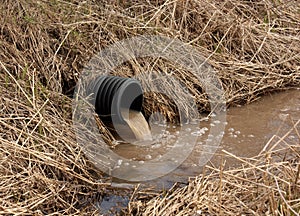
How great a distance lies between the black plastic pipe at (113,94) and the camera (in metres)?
3.99

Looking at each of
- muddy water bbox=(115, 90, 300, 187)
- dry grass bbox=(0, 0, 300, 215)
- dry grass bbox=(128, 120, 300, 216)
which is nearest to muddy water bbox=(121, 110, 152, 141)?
muddy water bbox=(115, 90, 300, 187)

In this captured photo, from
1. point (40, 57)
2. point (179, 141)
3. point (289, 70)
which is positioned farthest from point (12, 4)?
point (289, 70)

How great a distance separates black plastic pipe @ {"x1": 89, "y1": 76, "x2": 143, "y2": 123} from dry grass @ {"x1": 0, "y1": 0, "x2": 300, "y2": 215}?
27 centimetres

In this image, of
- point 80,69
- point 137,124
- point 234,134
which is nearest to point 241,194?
point 234,134

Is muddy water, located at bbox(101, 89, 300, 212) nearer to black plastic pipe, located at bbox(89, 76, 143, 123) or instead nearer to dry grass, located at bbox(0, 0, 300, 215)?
dry grass, located at bbox(0, 0, 300, 215)

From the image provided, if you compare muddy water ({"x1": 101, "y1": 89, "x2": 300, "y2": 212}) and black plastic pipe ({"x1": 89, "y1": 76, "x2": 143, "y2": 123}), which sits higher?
black plastic pipe ({"x1": 89, "y1": 76, "x2": 143, "y2": 123})

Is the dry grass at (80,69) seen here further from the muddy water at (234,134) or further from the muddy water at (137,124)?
the muddy water at (137,124)

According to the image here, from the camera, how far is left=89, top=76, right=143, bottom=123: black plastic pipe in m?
3.99

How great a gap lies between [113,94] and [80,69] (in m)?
0.55

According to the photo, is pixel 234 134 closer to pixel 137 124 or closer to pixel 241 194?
→ pixel 137 124

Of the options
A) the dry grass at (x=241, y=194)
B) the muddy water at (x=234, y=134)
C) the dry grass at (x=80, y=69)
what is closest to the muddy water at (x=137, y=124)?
the muddy water at (x=234, y=134)

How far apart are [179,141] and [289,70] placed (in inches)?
69.7

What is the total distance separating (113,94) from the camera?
13.0ft

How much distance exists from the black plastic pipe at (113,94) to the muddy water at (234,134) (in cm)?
27
